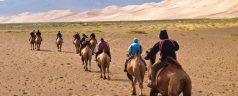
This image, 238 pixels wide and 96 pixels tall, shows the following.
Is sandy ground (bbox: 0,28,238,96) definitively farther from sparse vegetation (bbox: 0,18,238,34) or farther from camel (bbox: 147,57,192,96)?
sparse vegetation (bbox: 0,18,238,34)

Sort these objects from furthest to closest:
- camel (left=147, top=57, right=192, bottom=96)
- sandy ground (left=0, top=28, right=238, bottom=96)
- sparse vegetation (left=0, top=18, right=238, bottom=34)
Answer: sparse vegetation (left=0, top=18, right=238, bottom=34)
sandy ground (left=0, top=28, right=238, bottom=96)
camel (left=147, top=57, right=192, bottom=96)

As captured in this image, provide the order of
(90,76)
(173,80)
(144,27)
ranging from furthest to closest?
(144,27) < (90,76) < (173,80)

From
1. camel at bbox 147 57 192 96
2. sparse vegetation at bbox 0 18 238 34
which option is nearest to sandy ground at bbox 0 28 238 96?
camel at bbox 147 57 192 96

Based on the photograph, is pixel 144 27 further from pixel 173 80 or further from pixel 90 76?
pixel 173 80

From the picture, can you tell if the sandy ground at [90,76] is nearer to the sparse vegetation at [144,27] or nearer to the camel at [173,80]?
the camel at [173,80]

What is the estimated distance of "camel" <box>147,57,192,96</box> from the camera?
10.1 m

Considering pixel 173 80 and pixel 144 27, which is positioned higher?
pixel 173 80

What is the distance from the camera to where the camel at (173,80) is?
10.1 metres

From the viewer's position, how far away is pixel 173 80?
33.3 feet

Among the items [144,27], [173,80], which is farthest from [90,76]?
[144,27]

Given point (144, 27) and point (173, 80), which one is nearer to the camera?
point (173, 80)

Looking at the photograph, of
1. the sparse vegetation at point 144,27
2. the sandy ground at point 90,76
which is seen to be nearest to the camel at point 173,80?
the sandy ground at point 90,76

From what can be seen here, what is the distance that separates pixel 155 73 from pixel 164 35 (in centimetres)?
91

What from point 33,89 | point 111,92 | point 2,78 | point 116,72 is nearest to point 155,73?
point 111,92
